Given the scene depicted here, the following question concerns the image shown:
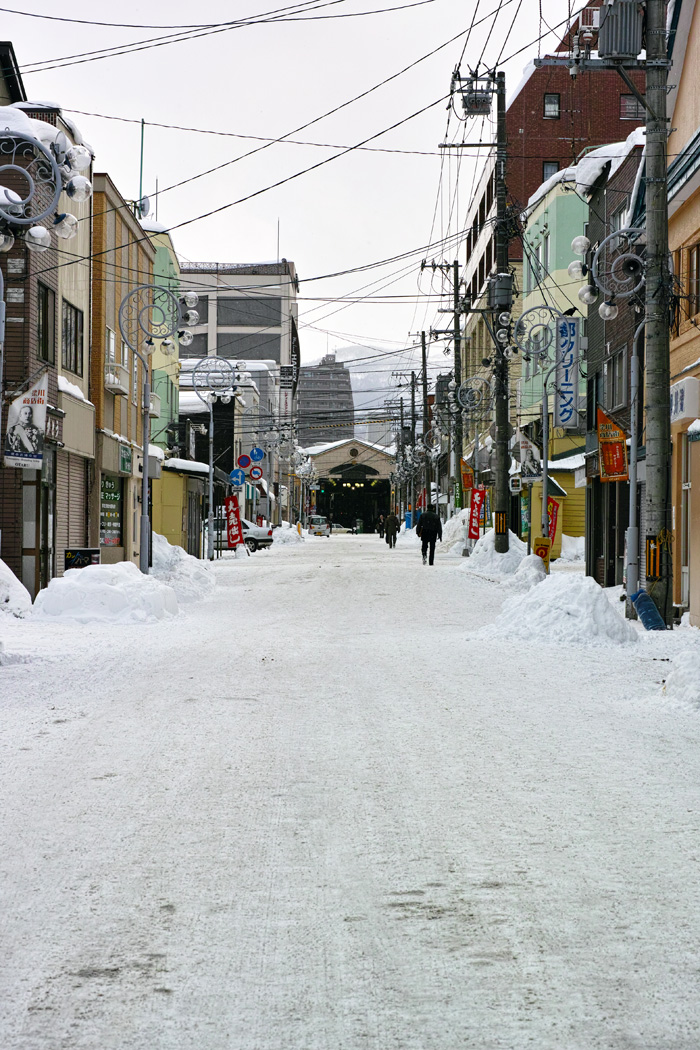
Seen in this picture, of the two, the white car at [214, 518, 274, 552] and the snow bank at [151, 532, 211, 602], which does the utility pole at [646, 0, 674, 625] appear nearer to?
the snow bank at [151, 532, 211, 602]

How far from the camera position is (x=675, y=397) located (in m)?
18.7

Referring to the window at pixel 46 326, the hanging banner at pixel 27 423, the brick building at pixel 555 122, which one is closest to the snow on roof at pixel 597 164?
the window at pixel 46 326

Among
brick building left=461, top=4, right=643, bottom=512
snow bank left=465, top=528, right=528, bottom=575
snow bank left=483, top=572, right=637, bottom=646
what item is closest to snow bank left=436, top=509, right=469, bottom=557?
brick building left=461, top=4, right=643, bottom=512

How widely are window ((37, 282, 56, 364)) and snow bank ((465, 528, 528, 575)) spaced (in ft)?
46.0

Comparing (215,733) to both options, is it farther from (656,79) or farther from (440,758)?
(656,79)

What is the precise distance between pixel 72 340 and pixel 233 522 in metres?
18.0

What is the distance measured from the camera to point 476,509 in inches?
1727

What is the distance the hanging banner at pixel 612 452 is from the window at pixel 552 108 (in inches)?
1740

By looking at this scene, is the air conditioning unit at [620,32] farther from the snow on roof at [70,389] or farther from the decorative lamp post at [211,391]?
the decorative lamp post at [211,391]

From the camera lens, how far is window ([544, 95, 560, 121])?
61.8 m

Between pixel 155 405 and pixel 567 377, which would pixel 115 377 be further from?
pixel 155 405

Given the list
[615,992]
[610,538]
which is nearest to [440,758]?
[615,992]

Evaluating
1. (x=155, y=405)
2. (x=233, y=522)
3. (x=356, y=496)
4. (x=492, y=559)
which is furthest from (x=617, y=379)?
(x=356, y=496)

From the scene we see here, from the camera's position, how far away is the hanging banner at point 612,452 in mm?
22141
